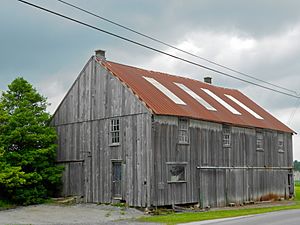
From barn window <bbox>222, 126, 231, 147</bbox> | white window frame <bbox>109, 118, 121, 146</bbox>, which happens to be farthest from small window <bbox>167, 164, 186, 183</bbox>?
barn window <bbox>222, 126, 231, 147</bbox>

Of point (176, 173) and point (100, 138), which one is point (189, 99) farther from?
point (100, 138)

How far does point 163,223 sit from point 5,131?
1522 cm

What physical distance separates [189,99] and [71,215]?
12.6 m

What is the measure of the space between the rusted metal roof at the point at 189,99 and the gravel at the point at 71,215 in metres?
6.37

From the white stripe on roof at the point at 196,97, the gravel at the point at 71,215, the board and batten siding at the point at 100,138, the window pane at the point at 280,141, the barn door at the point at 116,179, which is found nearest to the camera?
the gravel at the point at 71,215

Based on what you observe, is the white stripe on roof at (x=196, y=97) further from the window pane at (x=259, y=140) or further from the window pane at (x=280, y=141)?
the window pane at (x=280, y=141)

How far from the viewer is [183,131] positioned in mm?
32438

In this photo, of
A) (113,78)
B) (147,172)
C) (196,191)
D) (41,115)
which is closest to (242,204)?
(196,191)

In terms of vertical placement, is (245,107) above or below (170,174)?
above

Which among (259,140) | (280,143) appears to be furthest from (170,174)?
(280,143)

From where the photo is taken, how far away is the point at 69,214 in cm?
2823

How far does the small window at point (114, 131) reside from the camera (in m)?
32.4

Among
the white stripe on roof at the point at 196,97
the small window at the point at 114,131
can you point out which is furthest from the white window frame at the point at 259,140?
the small window at the point at 114,131

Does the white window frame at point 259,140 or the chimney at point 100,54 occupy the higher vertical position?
the chimney at point 100,54
